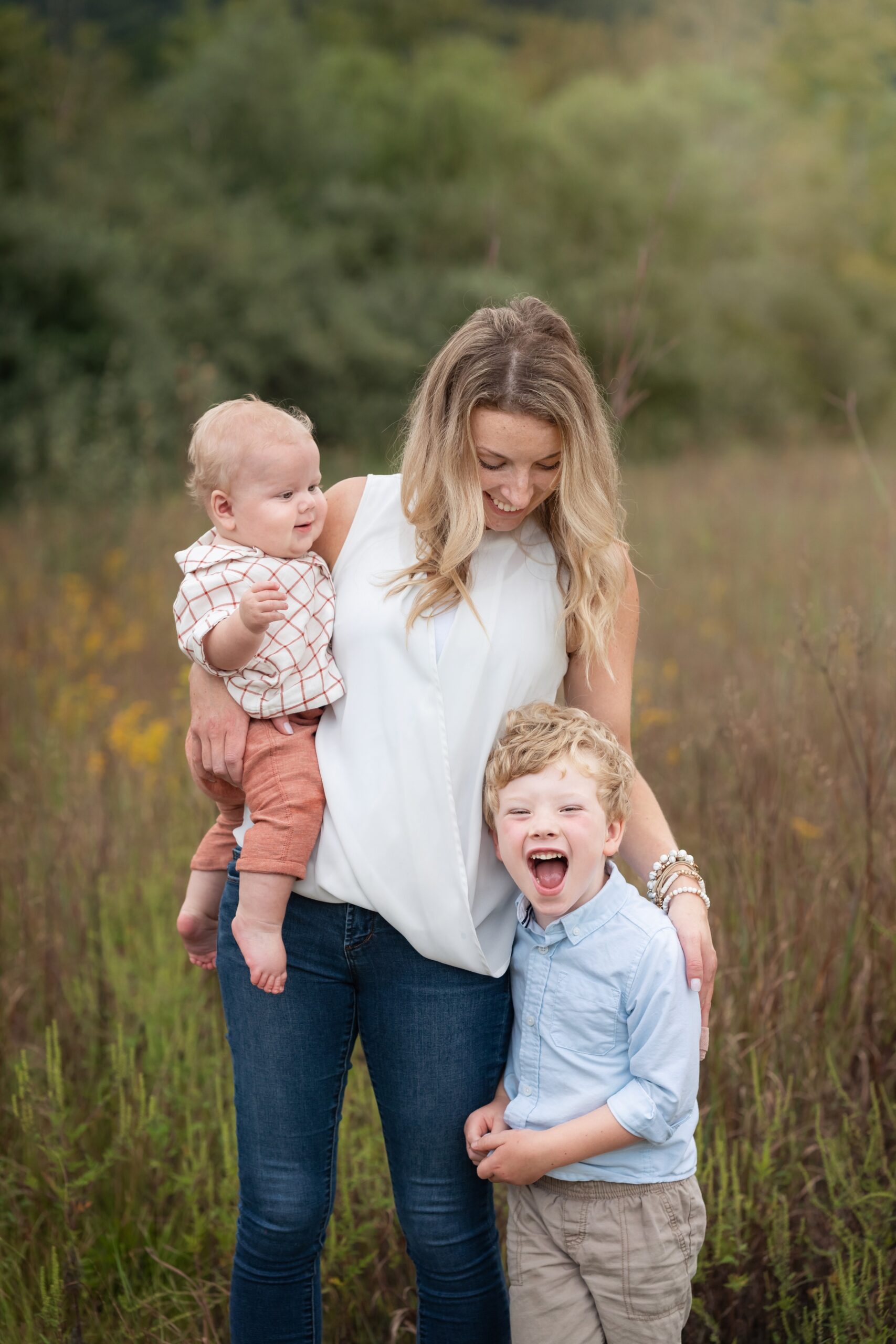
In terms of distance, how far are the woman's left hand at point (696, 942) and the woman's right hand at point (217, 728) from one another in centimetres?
71

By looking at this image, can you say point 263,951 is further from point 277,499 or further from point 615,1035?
point 277,499

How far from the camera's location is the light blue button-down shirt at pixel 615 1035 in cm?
160

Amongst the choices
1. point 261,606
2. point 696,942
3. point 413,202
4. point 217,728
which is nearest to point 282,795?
point 217,728

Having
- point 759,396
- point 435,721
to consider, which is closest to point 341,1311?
point 435,721

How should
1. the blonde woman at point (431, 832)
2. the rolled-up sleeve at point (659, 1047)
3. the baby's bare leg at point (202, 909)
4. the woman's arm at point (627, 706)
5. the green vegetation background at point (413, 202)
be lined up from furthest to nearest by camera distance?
the green vegetation background at point (413, 202) → the baby's bare leg at point (202, 909) → the woman's arm at point (627, 706) → the blonde woman at point (431, 832) → the rolled-up sleeve at point (659, 1047)

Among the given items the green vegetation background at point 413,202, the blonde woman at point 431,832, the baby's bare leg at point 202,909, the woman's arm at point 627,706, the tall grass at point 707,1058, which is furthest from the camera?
the green vegetation background at point 413,202

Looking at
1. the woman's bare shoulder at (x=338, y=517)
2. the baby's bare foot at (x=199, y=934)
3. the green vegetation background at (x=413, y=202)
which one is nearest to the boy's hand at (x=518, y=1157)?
the baby's bare foot at (x=199, y=934)

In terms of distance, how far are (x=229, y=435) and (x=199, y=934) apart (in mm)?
894

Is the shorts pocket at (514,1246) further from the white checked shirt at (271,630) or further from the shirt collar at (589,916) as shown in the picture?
the white checked shirt at (271,630)

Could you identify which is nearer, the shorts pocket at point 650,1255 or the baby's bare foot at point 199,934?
the shorts pocket at point 650,1255

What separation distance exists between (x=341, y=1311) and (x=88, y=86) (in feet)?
53.5

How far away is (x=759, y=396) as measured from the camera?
18.8 metres

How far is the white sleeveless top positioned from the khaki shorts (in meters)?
0.37

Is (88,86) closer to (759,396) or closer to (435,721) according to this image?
(759,396)
